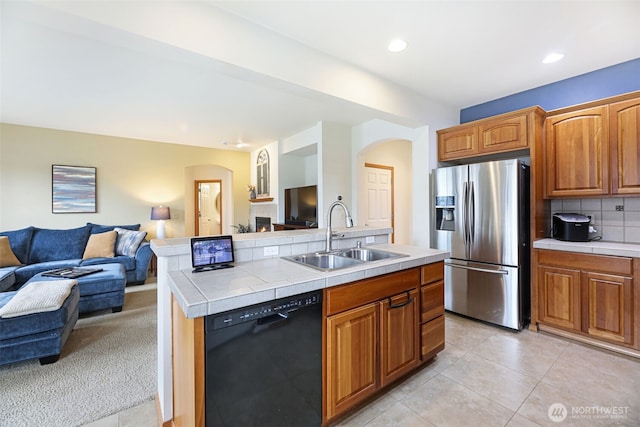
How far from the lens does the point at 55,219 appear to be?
4570 mm

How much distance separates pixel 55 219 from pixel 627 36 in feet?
24.7

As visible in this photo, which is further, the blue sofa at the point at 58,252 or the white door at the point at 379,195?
the white door at the point at 379,195

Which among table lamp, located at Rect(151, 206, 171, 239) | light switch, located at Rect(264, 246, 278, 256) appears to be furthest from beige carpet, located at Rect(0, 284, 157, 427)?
table lamp, located at Rect(151, 206, 171, 239)

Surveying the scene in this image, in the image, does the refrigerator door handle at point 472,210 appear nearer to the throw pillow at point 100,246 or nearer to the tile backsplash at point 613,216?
the tile backsplash at point 613,216

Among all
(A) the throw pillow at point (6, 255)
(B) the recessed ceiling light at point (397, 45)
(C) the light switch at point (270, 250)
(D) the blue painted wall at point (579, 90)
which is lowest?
(A) the throw pillow at point (6, 255)

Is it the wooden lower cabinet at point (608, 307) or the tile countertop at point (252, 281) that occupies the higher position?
the tile countertop at point (252, 281)

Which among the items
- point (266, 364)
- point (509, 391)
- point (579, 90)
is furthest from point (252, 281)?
point (579, 90)

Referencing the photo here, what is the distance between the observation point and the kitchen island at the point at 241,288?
109 cm

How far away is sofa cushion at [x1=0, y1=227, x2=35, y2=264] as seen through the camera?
3.87 meters

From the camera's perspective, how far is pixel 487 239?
281 cm

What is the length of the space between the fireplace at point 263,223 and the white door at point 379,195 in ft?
7.39

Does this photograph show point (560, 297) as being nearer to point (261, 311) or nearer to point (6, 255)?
point (261, 311)

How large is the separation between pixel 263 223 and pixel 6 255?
3.82 m

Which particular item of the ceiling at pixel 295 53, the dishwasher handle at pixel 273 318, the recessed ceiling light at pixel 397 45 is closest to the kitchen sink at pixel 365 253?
the dishwasher handle at pixel 273 318
